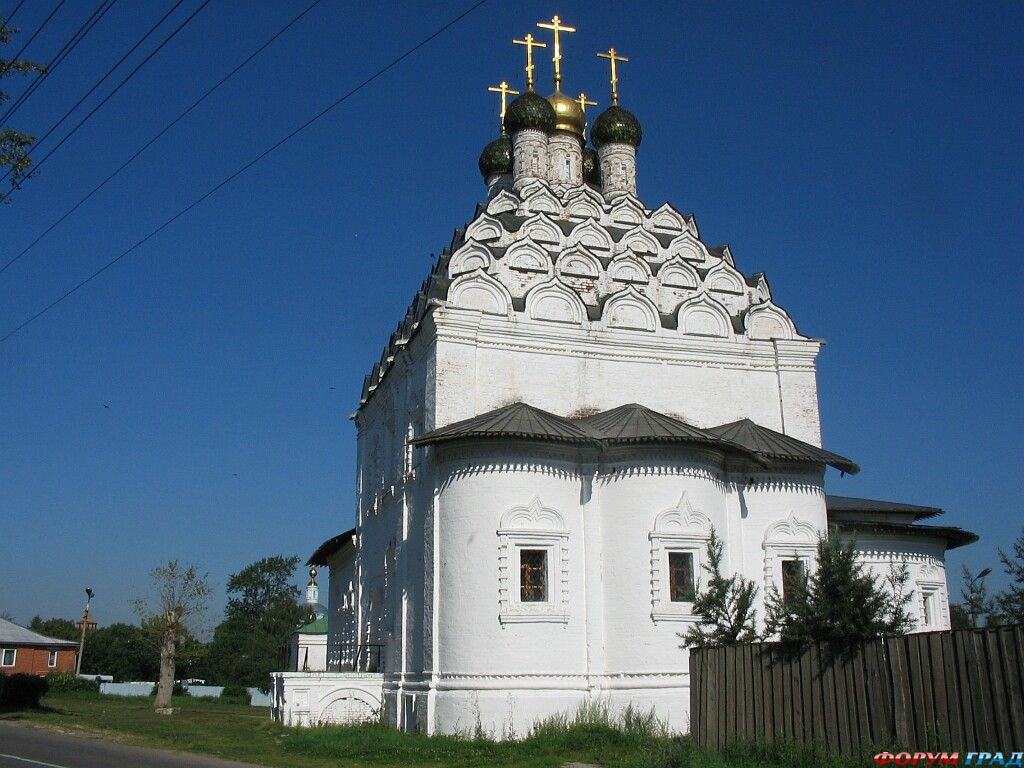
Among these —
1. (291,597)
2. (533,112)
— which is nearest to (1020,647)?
(533,112)

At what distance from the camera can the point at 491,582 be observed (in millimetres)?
13711

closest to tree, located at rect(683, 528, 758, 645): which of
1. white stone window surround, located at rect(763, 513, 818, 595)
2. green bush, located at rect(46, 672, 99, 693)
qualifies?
white stone window surround, located at rect(763, 513, 818, 595)

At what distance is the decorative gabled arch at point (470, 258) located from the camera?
17.2 meters

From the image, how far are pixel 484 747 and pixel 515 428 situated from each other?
4348 mm

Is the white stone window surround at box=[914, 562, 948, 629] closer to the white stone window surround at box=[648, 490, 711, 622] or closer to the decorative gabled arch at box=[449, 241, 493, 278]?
the white stone window surround at box=[648, 490, 711, 622]

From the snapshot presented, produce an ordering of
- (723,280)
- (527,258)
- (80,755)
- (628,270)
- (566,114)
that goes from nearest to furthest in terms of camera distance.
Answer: (80,755) → (527,258) → (628,270) → (723,280) → (566,114)

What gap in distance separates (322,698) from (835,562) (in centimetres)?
953

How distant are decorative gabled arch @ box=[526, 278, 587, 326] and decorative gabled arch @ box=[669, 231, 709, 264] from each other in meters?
3.13

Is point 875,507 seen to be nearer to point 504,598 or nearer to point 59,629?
point 504,598

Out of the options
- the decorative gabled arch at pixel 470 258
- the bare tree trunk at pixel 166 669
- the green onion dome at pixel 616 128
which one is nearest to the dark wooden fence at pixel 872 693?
the decorative gabled arch at pixel 470 258

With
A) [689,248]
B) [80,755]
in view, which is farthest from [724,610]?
[689,248]

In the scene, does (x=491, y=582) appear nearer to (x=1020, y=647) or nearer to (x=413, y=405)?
(x=413, y=405)

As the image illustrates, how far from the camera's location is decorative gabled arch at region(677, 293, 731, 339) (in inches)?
671

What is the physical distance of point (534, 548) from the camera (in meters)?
14.0
